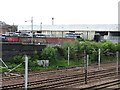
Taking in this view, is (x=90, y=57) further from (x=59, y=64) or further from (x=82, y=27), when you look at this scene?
(x=82, y=27)

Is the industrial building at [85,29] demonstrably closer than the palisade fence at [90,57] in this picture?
No

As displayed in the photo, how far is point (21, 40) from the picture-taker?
2992 centimetres

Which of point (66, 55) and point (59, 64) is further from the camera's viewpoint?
point (66, 55)

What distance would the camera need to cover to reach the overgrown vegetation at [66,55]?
20344mm

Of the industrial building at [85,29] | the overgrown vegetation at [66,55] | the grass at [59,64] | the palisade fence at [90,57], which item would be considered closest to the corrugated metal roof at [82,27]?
the industrial building at [85,29]

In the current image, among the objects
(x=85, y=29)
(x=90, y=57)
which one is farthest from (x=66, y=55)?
(x=85, y=29)

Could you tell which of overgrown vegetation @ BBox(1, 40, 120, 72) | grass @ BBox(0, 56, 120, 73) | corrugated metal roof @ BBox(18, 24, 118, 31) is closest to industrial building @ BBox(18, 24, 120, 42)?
corrugated metal roof @ BBox(18, 24, 118, 31)

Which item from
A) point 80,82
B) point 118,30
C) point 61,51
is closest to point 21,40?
point 61,51

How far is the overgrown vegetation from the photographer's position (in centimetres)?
2034

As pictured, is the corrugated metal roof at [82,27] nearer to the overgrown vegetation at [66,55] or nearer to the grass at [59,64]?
the overgrown vegetation at [66,55]

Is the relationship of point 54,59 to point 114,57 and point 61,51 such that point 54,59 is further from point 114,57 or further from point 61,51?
point 114,57

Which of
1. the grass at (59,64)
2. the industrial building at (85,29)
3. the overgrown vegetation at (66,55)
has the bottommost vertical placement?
the grass at (59,64)

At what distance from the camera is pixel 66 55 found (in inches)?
971

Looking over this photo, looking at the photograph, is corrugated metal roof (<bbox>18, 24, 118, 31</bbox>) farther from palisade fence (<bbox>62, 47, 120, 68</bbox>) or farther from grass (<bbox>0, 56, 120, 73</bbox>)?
palisade fence (<bbox>62, 47, 120, 68</bbox>)
